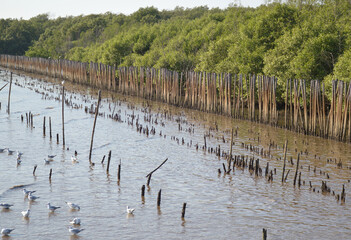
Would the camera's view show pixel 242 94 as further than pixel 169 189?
Yes

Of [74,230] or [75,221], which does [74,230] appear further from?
[75,221]

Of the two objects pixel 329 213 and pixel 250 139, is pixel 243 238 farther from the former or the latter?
pixel 250 139

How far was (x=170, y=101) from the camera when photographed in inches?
1513

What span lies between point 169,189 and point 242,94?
1716 centimetres

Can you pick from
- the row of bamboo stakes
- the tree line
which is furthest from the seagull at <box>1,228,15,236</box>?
the tree line

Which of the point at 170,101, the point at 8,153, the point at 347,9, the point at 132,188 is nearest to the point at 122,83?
the point at 170,101

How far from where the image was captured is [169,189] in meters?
16.1

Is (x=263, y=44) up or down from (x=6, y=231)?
up

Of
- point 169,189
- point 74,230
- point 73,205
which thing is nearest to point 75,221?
point 74,230

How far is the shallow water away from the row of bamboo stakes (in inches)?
44.7

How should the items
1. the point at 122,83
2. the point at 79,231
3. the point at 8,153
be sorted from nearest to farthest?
the point at 79,231 → the point at 8,153 → the point at 122,83

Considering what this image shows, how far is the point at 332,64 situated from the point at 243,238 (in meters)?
21.8

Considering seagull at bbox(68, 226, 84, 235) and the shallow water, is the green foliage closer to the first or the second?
the shallow water

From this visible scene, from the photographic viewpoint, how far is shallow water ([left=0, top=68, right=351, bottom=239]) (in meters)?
12.6
